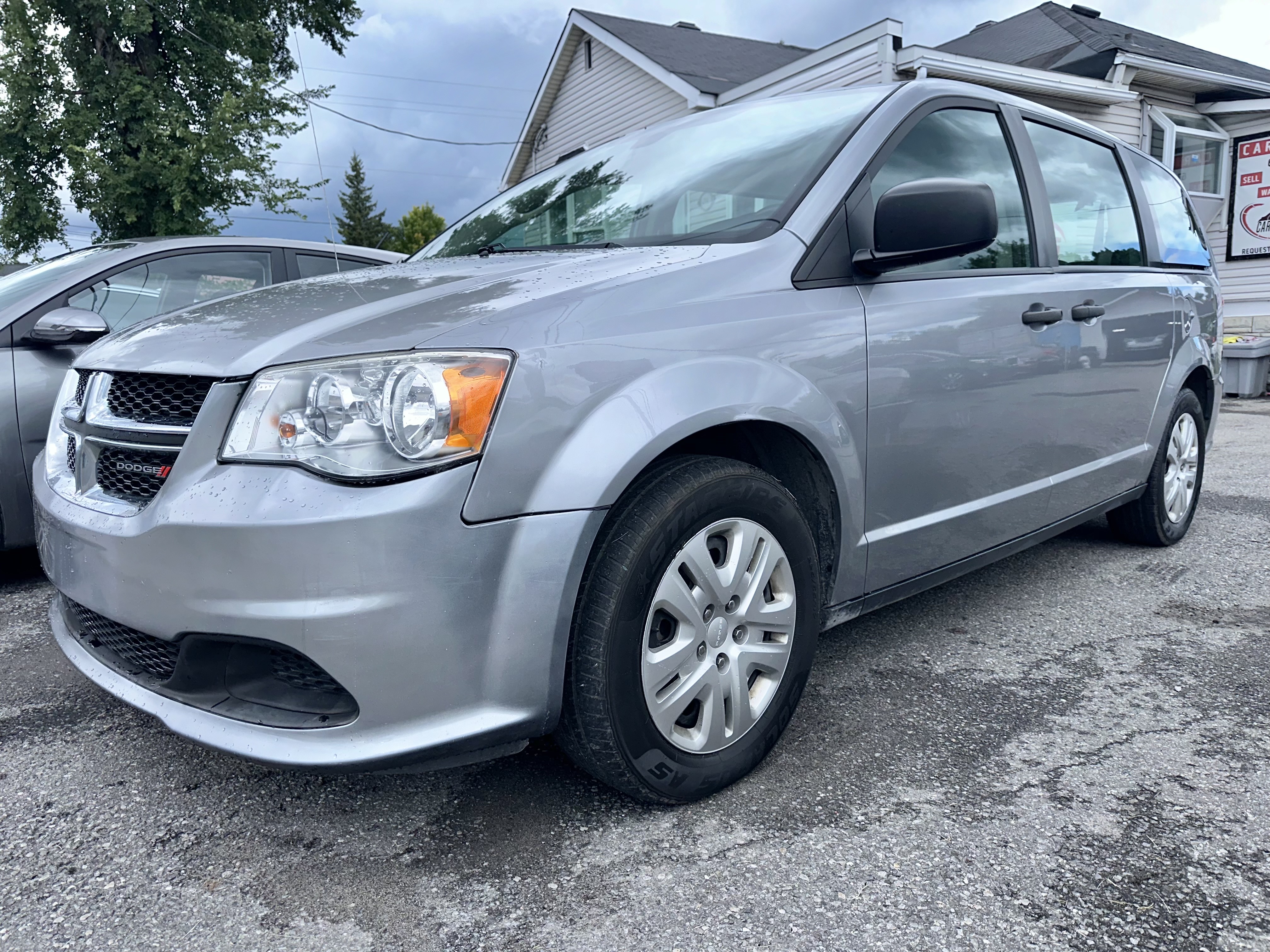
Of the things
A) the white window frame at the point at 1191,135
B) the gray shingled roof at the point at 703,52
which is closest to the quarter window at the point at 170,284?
the gray shingled roof at the point at 703,52

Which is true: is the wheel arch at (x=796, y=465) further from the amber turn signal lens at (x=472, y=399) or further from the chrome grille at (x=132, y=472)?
the chrome grille at (x=132, y=472)

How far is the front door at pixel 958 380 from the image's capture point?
2.46m

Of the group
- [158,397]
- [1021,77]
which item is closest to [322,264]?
[158,397]

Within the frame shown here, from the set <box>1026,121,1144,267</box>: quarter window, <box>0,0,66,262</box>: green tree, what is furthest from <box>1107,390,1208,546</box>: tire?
<box>0,0,66,262</box>: green tree

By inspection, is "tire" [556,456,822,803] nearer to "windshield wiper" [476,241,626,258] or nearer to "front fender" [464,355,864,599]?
"front fender" [464,355,864,599]

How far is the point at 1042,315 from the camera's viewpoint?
2.93m

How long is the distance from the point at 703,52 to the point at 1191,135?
324 inches

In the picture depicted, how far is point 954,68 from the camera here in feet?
35.3

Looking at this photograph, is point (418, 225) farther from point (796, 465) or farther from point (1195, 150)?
point (796, 465)

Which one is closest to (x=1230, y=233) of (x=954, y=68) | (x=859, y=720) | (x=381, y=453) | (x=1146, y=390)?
(x=954, y=68)

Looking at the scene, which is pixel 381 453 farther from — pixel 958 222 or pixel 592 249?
pixel 958 222

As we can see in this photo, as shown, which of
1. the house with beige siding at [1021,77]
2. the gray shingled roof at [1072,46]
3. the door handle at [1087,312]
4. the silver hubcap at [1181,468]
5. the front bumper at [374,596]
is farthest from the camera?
the gray shingled roof at [1072,46]

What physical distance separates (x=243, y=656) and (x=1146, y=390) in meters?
3.28

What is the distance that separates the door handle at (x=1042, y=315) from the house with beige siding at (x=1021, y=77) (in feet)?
22.7
